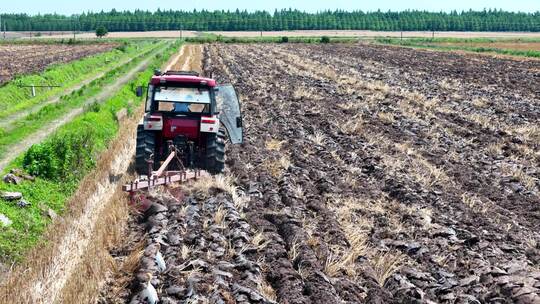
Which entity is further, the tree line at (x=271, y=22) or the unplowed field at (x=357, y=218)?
the tree line at (x=271, y=22)

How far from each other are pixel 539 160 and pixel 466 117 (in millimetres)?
6110

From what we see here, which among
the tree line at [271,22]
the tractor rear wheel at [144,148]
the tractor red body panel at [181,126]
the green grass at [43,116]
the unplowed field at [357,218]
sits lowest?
the unplowed field at [357,218]

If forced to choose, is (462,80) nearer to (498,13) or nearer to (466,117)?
(466,117)

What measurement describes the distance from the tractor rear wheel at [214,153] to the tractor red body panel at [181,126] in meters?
0.33

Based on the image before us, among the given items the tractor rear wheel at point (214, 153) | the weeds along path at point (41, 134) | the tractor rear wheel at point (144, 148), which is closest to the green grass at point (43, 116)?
the weeds along path at point (41, 134)

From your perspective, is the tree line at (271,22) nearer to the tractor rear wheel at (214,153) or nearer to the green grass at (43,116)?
the green grass at (43,116)

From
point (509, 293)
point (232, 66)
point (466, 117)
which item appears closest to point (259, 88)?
point (466, 117)

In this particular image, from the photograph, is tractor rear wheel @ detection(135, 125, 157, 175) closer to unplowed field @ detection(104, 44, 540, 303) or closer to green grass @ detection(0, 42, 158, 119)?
unplowed field @ detection(104, 44, 540, 303)

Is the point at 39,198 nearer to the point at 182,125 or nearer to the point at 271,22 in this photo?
the point at 182,125

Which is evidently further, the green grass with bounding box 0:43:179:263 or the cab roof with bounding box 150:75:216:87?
the cab roof with bounding box 150:75:216:87

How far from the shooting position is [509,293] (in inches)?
290

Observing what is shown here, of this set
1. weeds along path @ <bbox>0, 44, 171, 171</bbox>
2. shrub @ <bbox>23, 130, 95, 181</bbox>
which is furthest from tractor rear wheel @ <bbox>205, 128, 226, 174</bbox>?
weeds along path @ <bbox>0, 44, 171, 171</bbox>

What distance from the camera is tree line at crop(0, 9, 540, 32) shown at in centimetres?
15162

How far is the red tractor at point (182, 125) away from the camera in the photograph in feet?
40.7
